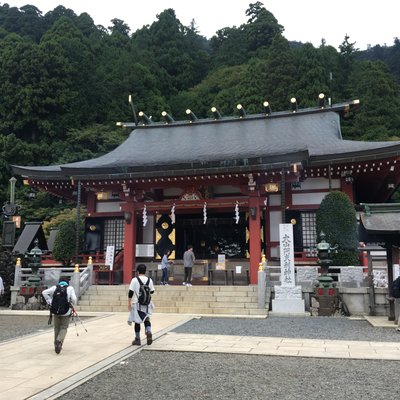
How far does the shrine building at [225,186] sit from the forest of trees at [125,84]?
15.8m

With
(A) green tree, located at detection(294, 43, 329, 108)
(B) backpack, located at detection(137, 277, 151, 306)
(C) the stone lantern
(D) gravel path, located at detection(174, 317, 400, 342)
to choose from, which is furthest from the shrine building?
(A) green tree, located at detection(294, 43, 329, 108)

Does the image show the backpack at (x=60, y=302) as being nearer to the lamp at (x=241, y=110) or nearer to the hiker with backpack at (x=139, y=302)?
the hiker with backpack at (x=139, y=302)

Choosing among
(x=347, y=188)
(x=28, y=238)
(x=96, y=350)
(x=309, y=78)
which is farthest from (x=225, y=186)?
(x=309, y=78)

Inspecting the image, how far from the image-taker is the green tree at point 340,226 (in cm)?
1433

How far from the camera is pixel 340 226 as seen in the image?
14695 millimetres

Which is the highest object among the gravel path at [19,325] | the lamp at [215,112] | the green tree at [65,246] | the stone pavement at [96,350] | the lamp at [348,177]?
the lamp at [215,112]

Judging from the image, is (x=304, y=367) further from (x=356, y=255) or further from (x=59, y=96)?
(x=59, y=96)

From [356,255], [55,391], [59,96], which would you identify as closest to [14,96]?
[59,96]

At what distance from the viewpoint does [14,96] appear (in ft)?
131

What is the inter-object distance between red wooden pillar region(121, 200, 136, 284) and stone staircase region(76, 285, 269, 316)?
4.98 ft

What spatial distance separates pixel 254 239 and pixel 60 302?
9.67 m

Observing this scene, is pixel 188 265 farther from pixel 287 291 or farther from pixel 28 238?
pixel 28 238

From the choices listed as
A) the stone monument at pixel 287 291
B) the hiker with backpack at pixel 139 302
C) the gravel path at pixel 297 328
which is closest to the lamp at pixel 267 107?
the stone monument at pixel 287 291

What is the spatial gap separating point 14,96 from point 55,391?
132 feet
